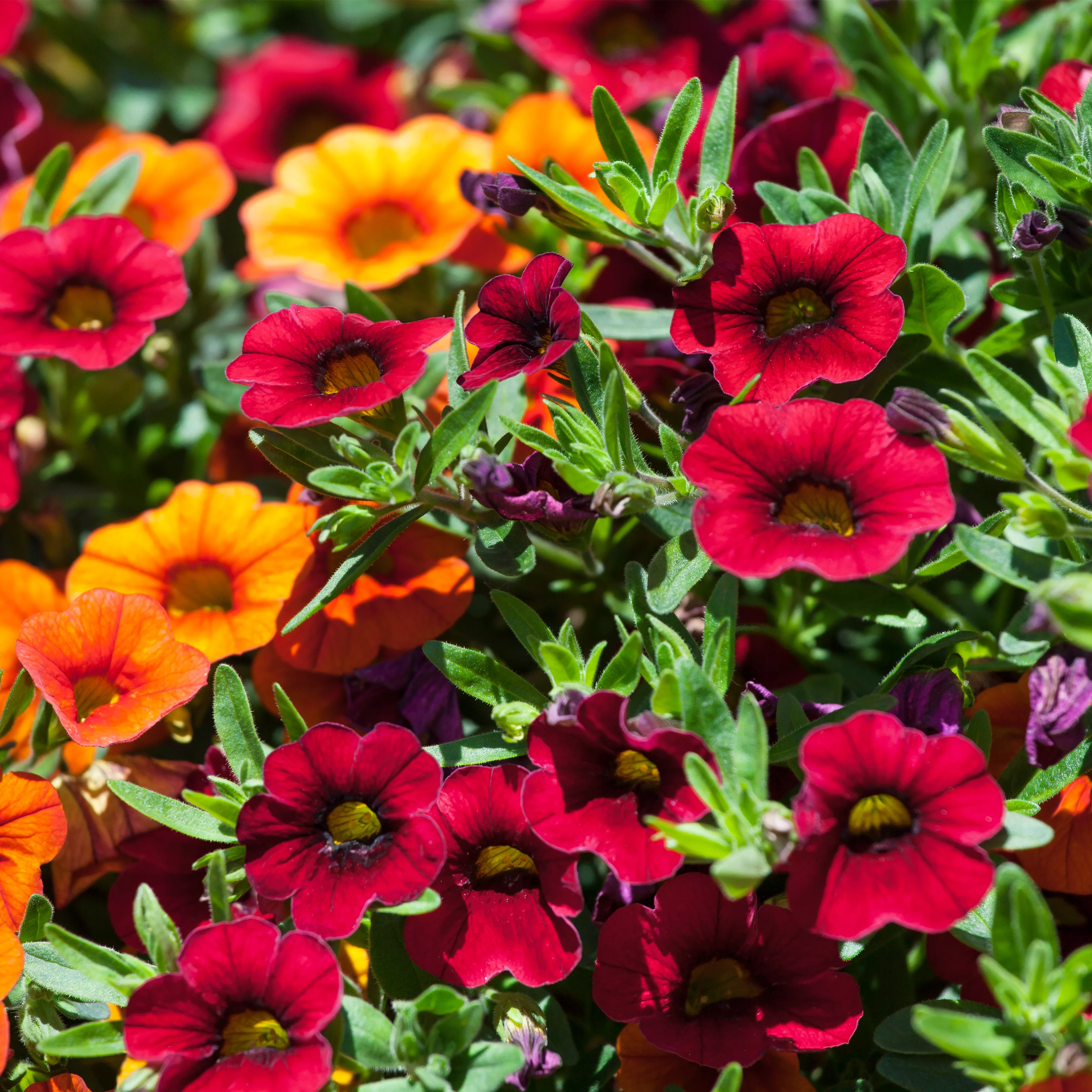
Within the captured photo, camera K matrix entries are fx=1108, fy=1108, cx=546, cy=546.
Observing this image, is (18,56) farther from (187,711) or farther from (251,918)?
(251,918)

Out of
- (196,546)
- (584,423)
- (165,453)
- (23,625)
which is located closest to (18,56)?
(165,453)

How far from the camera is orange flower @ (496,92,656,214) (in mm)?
2006

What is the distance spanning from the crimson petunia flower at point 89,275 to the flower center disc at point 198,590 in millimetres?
340

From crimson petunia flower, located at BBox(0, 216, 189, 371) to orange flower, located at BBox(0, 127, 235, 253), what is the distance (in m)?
0.29

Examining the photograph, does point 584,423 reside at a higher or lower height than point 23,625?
higher

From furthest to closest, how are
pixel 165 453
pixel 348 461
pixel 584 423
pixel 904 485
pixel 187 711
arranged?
pixel 165 453 < pixel 187 711 < pixel 348 461 < pixel 584 423 < pixel 904 485

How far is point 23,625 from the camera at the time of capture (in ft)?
4.54

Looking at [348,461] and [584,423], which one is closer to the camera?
[584,423]

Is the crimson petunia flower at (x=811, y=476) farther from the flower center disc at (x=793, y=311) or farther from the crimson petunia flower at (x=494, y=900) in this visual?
the crimson petunia flower at (x=494, y=900)

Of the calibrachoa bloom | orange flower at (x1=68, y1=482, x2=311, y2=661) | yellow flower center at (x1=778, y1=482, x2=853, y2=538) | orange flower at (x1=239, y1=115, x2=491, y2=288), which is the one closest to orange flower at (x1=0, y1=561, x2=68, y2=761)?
orange flower at (x1=68, y1=482, x2=311, y2=661)

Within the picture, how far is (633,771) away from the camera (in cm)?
124

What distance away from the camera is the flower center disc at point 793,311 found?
1396mm

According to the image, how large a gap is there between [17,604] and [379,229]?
3.07ft

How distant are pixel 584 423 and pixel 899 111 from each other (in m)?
0.99
